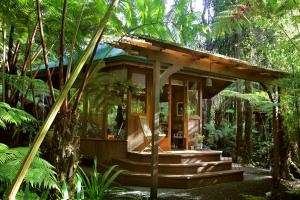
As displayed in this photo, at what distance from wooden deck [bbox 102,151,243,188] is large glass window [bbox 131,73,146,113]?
1.26m

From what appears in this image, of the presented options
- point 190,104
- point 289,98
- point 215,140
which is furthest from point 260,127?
point 289,98

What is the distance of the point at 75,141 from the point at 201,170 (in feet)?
15.4

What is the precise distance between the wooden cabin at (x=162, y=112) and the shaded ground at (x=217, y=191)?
309 mm

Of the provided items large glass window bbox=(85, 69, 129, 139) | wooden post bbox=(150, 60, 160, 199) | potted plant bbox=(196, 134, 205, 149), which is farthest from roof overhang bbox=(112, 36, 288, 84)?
potted plant bbox=(196, 134, 205, 149)

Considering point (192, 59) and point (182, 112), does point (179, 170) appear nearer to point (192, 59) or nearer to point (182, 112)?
point (192, 59)

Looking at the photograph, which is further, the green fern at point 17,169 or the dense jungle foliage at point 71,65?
the dense jungle foliage at point 71,65

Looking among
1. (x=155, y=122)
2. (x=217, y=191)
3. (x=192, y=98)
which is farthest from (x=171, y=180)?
(x=192, y=98)

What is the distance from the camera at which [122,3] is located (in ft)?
14.7

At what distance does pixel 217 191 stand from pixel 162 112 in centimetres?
380

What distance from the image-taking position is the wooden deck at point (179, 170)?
7.22 metres

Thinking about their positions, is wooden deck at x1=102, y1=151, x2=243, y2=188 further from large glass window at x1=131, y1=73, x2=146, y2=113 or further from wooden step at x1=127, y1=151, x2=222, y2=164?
large glass window at x1=131, y1=73, x2=146, y2=113

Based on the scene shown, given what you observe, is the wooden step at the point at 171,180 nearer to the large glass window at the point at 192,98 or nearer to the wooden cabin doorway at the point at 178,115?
the wooden cabin doorway at the point at 178,115

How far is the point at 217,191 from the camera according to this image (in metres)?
6.86

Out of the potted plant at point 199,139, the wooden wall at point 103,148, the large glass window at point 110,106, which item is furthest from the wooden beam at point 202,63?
the wooden wall at point 103,148
